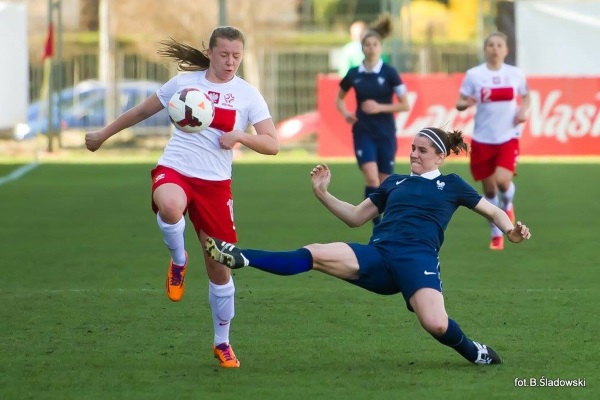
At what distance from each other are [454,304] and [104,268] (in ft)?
12.1

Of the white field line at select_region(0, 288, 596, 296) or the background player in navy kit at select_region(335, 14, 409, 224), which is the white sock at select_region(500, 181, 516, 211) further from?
the white field line at select_region(0, 288, 596, 296)

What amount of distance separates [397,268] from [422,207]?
1.50ft

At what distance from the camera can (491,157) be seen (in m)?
14.7

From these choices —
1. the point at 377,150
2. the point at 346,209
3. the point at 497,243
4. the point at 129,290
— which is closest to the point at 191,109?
the point at 346,209

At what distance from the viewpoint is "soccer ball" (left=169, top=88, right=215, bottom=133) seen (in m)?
7.98

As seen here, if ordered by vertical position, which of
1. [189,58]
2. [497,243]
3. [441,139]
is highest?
[189,58]

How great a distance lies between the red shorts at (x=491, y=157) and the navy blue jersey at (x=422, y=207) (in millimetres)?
6524

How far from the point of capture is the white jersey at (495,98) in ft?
48.0

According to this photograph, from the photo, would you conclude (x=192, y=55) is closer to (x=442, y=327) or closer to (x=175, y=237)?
(x=175, y=237)

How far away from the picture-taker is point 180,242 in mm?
8359

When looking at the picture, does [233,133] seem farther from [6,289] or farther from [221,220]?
[6,289]

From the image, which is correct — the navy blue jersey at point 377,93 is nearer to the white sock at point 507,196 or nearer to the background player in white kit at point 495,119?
the background player in white kit at point 495,119

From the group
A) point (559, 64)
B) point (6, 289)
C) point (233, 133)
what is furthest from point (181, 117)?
point (559, 64)

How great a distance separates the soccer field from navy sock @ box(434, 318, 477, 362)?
3.6 inches
